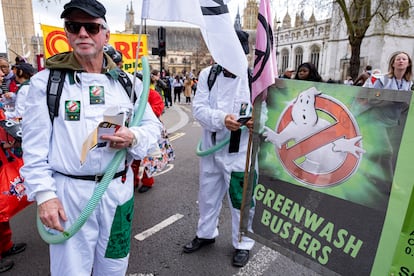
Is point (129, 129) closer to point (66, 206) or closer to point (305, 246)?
point (66, 206)

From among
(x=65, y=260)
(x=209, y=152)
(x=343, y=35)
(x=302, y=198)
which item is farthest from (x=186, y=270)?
(x=343, y=35)

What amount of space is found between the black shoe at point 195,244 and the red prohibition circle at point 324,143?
1.72 metres

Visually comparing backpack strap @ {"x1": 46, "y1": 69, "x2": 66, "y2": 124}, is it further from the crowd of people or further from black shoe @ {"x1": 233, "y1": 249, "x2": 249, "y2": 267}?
black shoe @ {"x1": 233, "y1": 249, "x2": 249, "y2": 267}

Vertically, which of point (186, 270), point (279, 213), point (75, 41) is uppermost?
point (75, 41)

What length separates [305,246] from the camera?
164 cm

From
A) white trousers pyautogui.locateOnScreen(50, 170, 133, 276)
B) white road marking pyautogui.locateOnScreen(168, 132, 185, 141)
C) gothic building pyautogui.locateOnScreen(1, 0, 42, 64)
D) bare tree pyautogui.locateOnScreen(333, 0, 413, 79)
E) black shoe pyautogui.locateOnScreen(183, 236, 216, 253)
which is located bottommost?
white road marking pyautogui.locateOnScreen(168, 132, 185, 141)

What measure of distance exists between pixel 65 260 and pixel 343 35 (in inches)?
1802

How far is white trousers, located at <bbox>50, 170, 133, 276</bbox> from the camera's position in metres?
1.68

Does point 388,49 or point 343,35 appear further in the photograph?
point 343,35

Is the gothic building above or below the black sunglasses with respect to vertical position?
above

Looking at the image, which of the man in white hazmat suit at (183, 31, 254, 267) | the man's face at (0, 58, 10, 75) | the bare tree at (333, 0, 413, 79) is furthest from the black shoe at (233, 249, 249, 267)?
the bare tree at (333, 0, 413, 79)

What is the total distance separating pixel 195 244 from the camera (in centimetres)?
303

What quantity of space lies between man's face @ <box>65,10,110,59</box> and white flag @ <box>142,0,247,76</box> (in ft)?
1.06

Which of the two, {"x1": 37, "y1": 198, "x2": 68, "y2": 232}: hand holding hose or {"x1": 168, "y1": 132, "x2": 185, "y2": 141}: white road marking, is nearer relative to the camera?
{"x1": 37, "y1": 198, "x2": 68, "y2": 232}: hand holding hose
